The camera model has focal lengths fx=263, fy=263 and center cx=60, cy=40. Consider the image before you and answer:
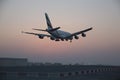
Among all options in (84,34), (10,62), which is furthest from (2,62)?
(84,34)

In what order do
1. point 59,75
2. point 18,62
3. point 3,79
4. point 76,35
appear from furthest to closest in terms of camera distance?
point 18,62
point 76,35
point 59,75
point 3,79

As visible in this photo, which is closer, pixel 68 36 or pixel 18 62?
pixel 68 36

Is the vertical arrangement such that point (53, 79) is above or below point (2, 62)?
below

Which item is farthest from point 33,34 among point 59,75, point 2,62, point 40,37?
point 2,62

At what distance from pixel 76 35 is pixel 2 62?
83710 millimetres

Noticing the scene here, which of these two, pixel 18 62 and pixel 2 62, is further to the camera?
pixel 18 62

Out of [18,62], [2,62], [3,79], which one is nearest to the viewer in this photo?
[3,79]

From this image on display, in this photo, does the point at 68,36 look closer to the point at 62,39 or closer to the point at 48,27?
the point at 62,39

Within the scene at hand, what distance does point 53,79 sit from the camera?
5766 centimetres

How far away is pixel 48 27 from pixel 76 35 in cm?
861

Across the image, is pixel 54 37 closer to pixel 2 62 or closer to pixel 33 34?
pixel 33 34

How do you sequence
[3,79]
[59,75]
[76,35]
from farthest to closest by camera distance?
1. [76,35]
2. [59,75]
3. [3,79]

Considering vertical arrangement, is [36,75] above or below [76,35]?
below

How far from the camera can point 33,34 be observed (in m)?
69.9
